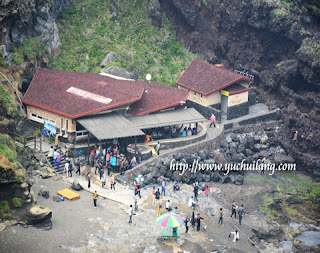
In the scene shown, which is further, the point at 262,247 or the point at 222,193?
→ the point at 222,193

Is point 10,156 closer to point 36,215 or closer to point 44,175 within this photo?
point 36,215

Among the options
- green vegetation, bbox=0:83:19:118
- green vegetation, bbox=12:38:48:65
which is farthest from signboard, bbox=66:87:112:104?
green vegetation, bbox=0:83:19:118

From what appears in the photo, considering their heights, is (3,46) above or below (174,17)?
below

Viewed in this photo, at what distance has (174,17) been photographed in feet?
277

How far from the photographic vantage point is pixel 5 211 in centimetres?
4175

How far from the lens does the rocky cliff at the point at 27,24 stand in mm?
Result: 59219

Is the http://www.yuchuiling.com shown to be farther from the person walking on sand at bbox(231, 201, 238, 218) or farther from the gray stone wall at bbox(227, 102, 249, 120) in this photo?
the gray stone wall at bbox(227, 102, 249, 120)

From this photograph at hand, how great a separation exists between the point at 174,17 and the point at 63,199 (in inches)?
1740

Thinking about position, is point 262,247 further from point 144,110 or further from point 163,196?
point 144,110

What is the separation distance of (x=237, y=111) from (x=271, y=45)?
1426cm

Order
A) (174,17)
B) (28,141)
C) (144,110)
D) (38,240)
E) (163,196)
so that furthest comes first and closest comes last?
(174,17), (144,110), (28,141), (163,196), (38,240)

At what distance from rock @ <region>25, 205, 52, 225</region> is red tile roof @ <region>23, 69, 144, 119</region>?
14487 millimetres

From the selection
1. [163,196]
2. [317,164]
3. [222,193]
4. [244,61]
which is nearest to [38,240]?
[163,196]

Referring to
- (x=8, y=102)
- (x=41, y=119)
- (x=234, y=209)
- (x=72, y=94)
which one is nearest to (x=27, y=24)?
(x=72, y=94)
